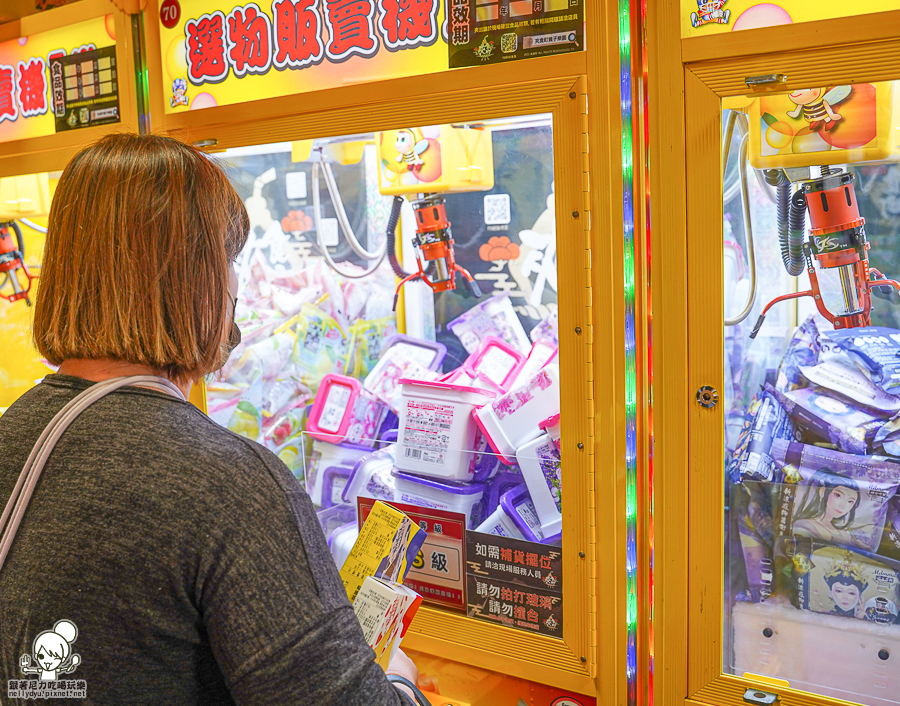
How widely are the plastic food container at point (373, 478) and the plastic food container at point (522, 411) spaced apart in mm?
356

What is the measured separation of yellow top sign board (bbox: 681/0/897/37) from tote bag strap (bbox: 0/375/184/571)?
4.25 ft

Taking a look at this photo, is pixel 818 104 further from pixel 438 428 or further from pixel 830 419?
pixel 438 428

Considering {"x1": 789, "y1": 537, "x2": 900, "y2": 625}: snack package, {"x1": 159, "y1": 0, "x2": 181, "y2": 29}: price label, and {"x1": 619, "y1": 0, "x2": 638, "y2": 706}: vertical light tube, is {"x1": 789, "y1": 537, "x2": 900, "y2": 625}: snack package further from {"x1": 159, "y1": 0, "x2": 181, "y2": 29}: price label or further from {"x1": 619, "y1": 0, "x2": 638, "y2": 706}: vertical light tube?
{"x1": 159, "y1": 0, "x2": 181, "y2": 29}: price label

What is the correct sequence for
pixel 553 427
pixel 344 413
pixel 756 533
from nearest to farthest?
pixel 756 533, pixel 553 427, pixel 344 413

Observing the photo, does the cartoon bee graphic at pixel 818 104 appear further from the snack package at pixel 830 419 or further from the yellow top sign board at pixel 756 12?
the snack package at pixel 830 419

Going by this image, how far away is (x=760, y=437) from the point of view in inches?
66.0

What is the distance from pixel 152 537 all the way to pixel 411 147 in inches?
57.4

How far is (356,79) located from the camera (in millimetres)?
1880

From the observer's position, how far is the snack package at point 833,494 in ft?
5.19

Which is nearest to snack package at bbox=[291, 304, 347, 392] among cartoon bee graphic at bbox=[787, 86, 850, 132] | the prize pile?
the prize pile

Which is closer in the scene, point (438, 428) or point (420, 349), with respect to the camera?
point (438, 428)

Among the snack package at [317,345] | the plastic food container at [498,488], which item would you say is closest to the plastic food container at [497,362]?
the plastic food container at [498,488]
